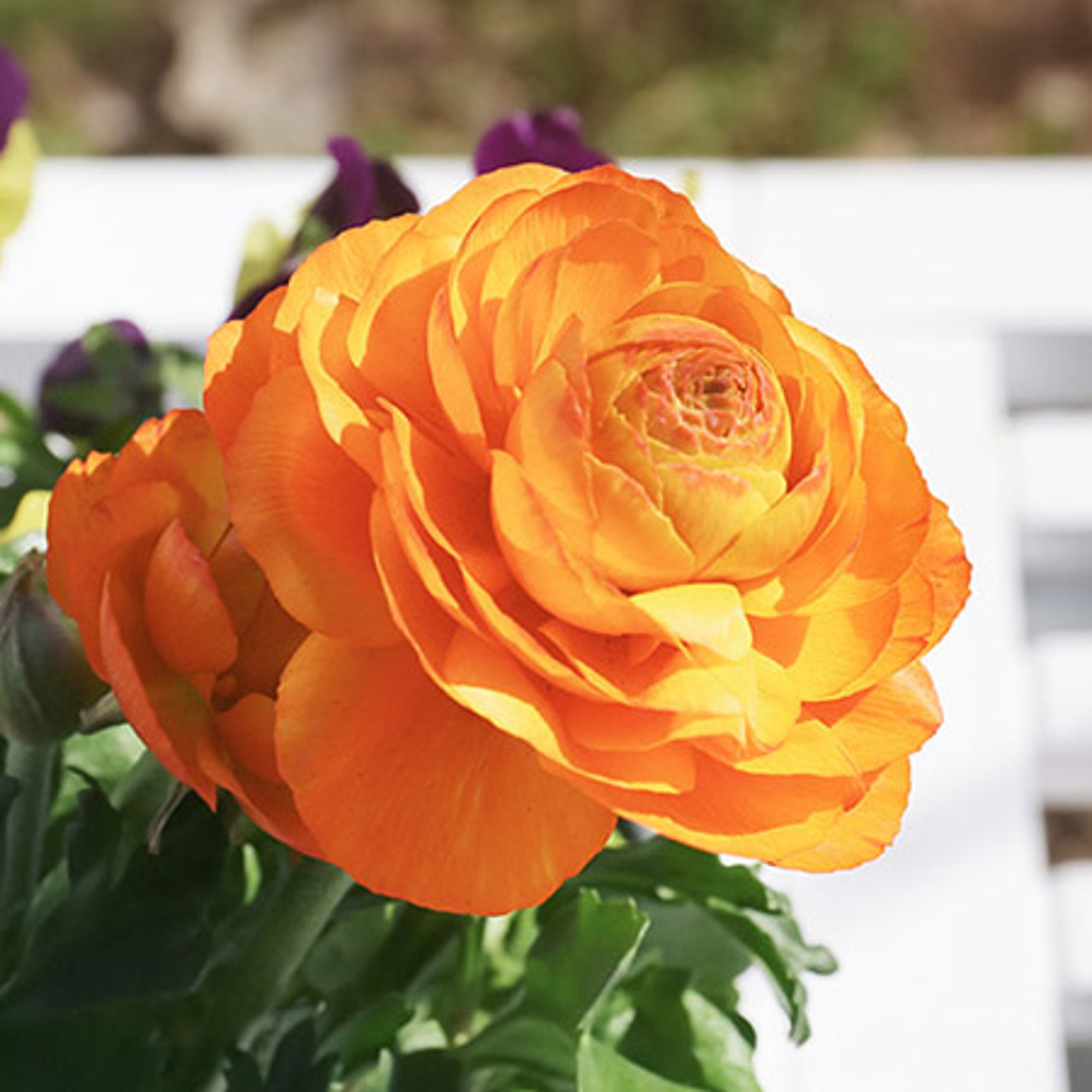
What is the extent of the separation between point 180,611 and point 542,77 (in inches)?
63.5

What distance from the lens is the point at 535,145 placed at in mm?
426

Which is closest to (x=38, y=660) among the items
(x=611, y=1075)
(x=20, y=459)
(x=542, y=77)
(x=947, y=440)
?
(x=611, y=1075)

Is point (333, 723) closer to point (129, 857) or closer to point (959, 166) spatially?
point (129, 857)

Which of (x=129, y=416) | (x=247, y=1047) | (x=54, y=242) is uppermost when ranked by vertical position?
(x=54, y=242)

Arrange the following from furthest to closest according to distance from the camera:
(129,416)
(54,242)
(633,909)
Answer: (54,242) < (129,416) < (633,909)

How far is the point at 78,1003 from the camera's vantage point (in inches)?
13.7

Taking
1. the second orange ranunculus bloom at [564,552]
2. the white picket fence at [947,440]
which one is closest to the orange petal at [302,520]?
the second orange ranunculus bloom at [564,552]

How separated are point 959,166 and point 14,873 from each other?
1.92 ft

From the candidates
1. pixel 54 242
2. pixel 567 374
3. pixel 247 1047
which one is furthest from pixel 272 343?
pixel 54 242

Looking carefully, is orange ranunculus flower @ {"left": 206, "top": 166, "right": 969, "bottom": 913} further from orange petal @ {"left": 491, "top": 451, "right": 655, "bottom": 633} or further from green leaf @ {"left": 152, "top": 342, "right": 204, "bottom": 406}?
green leaf @ {"left": 152, "top": 342, "right": 204, "bottom": 406}

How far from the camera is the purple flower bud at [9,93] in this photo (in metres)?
0.45

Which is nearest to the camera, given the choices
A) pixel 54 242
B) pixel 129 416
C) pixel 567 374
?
pixel 567 374

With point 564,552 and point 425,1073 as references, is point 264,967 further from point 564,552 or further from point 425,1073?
point 564,552

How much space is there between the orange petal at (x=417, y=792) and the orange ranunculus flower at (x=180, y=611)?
0.02 meters
